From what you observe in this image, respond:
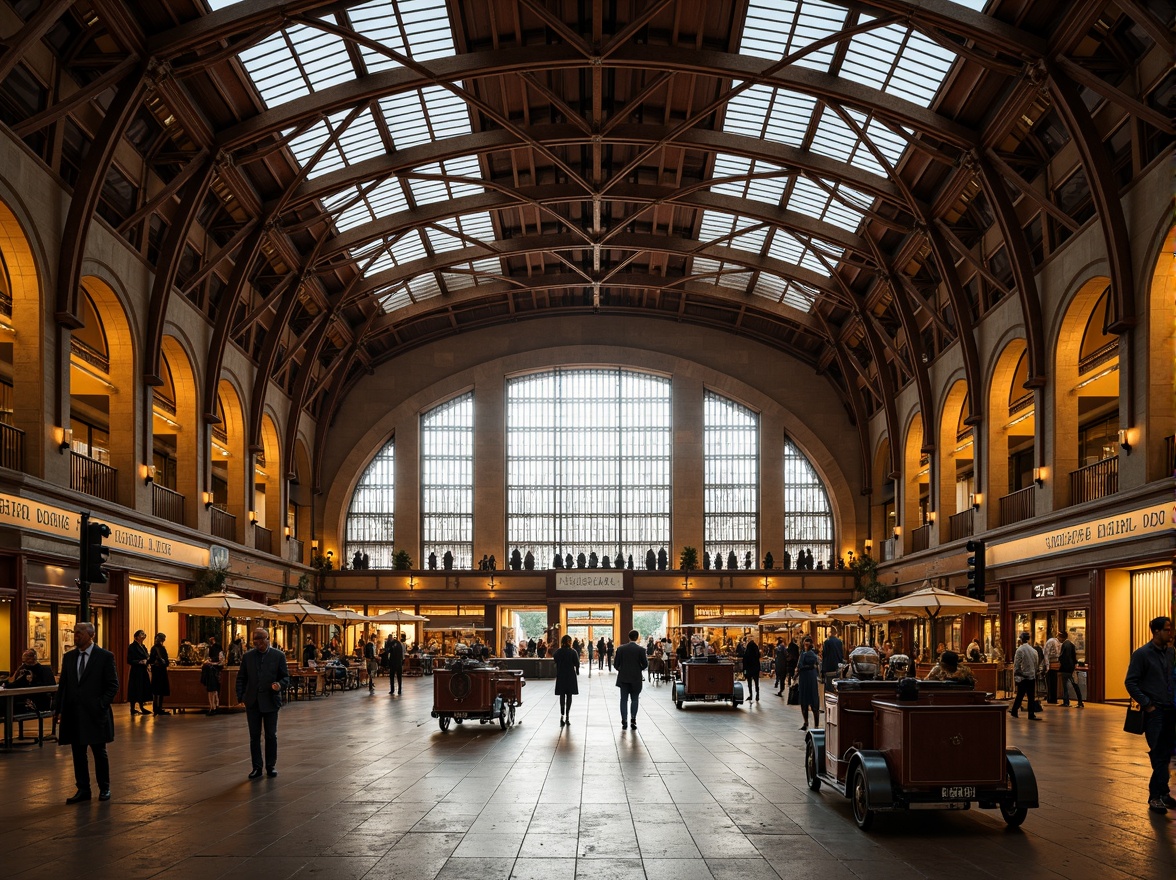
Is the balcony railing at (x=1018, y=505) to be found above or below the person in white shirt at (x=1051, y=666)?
above

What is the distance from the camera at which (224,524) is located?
34.6 metres

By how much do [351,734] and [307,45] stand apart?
51.8 ft

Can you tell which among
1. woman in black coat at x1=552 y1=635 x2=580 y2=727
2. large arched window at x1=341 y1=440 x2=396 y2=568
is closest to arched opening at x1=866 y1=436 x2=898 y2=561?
large arched window at x1=341 y1=440 x2=396 y2=568

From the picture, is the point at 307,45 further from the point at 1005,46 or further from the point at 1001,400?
the point at 1001,400

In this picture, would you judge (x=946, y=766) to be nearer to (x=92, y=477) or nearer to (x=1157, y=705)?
(x=1157, y=705)

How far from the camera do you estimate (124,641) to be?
25688 millimetres

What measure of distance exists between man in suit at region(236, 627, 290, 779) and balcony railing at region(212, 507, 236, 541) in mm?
21541

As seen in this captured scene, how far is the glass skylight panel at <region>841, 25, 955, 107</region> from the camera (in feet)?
82.6

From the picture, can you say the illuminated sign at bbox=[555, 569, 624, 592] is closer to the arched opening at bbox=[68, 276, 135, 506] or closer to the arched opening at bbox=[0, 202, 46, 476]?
the arched opening at bbox=[68, 276, 135, 506]

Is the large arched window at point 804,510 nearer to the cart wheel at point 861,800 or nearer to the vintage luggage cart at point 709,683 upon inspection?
the vintage luggage cart at point 709,683

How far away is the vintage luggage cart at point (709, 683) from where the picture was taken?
79.7ft

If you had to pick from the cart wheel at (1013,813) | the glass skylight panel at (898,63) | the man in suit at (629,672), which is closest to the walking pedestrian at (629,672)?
the man in suit at (629,672)

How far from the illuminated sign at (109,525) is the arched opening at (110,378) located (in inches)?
36.3

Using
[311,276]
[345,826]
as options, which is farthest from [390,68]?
[345,826]
